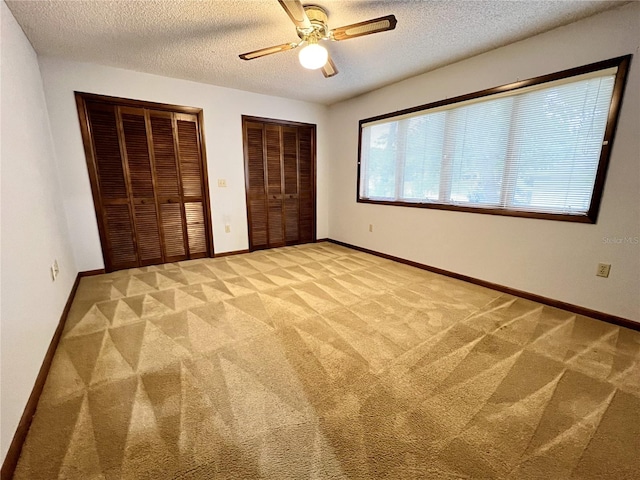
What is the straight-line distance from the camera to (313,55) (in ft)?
6.41

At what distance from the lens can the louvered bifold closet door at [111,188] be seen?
10.0 ft

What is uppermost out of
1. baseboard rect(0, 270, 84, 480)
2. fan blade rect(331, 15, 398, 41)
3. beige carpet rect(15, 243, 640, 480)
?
fan blade rect(331, 15, 398, 41)

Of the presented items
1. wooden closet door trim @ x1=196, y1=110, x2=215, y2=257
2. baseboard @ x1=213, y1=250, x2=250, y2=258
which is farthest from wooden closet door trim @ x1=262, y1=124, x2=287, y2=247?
wooden closet door trim @ x1=196, y1=110, x2=215, y2=257

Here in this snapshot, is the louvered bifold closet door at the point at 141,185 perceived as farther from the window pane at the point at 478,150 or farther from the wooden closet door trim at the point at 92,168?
the window pane at the point at 478,150

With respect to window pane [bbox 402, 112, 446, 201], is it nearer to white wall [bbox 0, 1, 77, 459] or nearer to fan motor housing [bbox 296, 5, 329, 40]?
fan motor housing [bbox 296, 5, 329, 40]

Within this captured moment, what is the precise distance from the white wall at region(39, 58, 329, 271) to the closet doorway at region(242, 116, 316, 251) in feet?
0.43

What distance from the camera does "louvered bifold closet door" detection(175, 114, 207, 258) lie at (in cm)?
354

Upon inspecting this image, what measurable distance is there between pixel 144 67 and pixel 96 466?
11.9 feet

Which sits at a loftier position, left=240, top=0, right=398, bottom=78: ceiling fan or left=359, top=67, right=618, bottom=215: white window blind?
left=240, top=0, right=398, bottom=78: ceiling fan

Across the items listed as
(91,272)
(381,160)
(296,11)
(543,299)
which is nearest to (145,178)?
(91,272)

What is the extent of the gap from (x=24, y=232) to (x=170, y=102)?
2.42 m

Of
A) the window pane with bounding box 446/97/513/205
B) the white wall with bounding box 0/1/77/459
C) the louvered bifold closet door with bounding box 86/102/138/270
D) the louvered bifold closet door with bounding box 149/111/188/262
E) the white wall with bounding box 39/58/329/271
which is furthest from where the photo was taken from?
the louvered bifold closet door with bounding box 149/111/188/262

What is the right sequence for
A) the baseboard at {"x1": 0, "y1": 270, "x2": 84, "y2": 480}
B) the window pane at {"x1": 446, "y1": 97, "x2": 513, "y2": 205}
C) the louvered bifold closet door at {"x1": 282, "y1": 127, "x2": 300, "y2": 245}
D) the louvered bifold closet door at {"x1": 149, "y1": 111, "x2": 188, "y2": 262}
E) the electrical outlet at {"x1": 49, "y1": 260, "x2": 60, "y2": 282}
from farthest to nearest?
the louvered bifold closet door at {"x1": 282, "y1": 127, "x2": 300, "y2": 245}
the louvered bifold closet door at {"x1": 149, "y1": 111, "x2": 188, "y2": 262}
the window pane at {"x1": 446, "y1": 97, "x2": 513, "y2": 205}
the electrical outlet at {"x1": 49, "y1": 260, "x2": 60, "y2": 282}
the baseboard at {"x1": 0, "y1": 270, "x2": 84, "y2": 480}

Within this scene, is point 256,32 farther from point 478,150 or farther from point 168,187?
point 478,150
